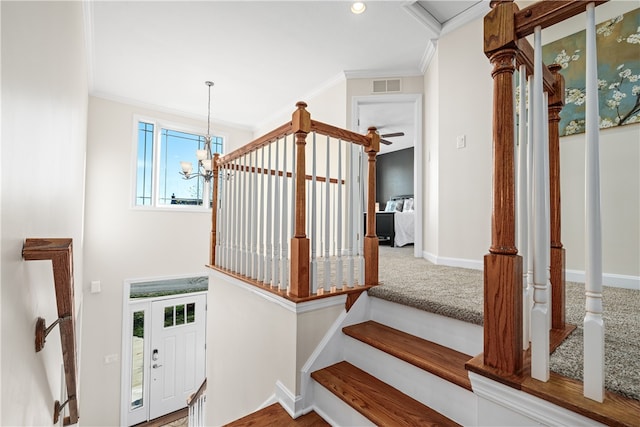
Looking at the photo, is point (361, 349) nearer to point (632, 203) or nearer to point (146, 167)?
point (632, 203)

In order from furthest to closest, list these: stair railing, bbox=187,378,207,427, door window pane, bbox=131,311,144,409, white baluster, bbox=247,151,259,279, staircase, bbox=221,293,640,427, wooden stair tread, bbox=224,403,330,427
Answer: door window pane, bbox=131,311,144,409 < stair railing, bbox=187,378,207,427 < white baluster, bbox=247,151,259,279 < wooden stair tread, bbox=224,403,330,427 < staircase, bbox=221,293,640,427

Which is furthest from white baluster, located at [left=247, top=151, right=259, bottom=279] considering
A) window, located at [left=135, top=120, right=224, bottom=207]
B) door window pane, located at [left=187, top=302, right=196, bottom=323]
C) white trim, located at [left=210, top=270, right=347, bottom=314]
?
door window pane, located at [left=187, top=302, right=196, bottom=323]

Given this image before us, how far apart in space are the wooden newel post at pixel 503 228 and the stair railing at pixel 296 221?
838 millimetres

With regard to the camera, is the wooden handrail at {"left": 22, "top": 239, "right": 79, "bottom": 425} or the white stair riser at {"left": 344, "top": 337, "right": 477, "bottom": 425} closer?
the wooden handrail at {"left": 22, "top": 239, "right": 79, "bottom": 425}

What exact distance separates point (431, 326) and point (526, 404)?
2.74ft

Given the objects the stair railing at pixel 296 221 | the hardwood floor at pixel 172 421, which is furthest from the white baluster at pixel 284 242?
the hardwood floor at pixel 172 421

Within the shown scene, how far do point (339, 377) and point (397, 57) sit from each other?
3424 millimetres

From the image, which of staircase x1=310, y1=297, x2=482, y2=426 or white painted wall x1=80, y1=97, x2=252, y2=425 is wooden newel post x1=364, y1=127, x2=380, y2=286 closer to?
staircase x1=310, y1=297, x2=482, y2=426

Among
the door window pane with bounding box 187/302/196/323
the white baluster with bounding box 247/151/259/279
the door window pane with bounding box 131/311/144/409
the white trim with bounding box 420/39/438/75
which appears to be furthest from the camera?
the door window pane with bounding box 187/302/196/323

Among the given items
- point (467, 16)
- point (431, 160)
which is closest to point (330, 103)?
point (431, 160)

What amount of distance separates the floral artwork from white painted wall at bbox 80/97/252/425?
17.3ft

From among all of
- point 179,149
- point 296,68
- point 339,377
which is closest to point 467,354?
point 339,377

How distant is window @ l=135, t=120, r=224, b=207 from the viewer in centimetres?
478

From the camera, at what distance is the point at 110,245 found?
14.2 feet
